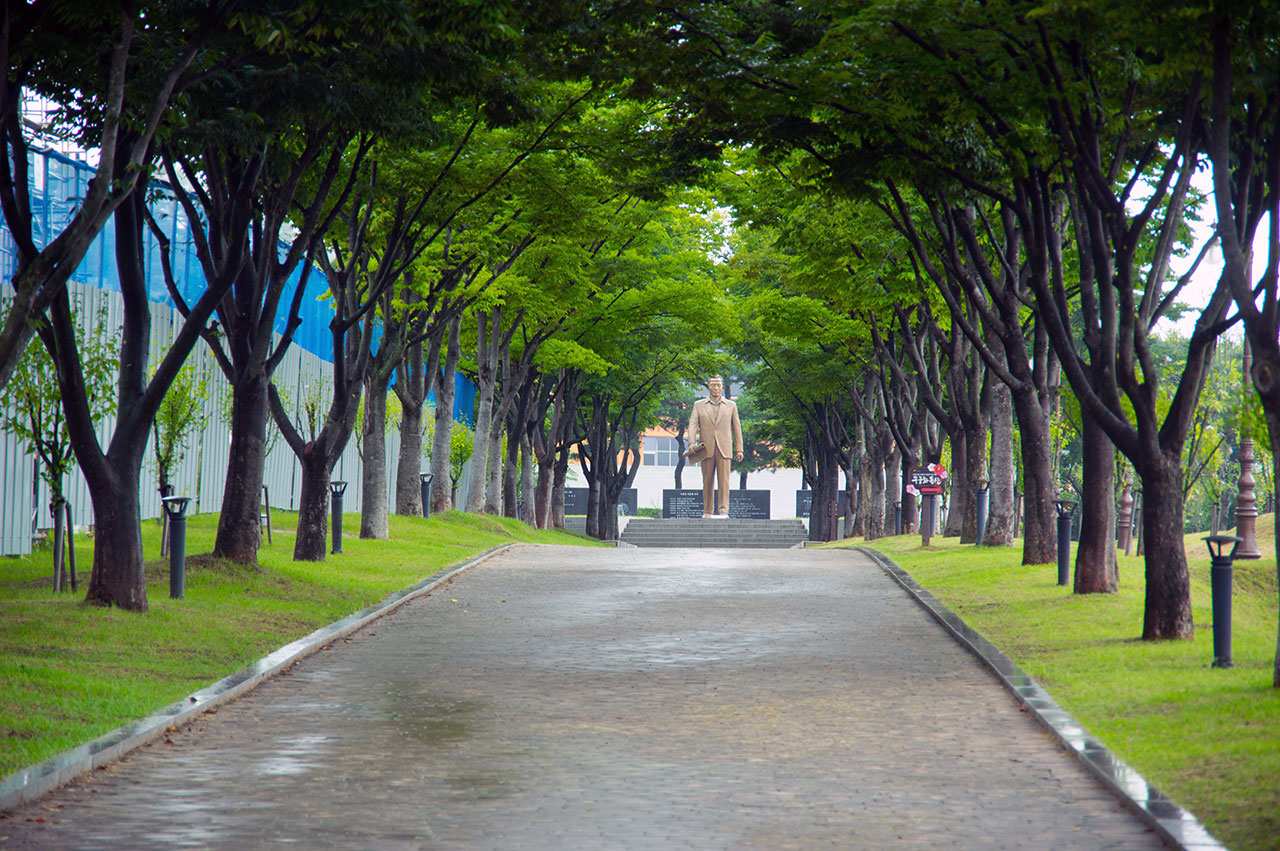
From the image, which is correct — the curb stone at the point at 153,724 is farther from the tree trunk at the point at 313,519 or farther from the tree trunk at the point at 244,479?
the tree trunk at the point at 313,519

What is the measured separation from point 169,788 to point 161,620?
566cm

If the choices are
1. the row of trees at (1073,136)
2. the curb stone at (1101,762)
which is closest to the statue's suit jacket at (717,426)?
the row of trees at (1073,136)

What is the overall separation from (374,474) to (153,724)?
1599 cm

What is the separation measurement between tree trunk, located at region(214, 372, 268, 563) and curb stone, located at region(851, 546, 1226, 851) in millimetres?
8049

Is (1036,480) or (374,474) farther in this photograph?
(374,474)

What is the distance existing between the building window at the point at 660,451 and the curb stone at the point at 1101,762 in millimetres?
85679

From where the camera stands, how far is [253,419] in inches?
627

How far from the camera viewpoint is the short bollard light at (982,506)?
24028 millimetres

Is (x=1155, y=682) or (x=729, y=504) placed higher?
(x=729, y=504)

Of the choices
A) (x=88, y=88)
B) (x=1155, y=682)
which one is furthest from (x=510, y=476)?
(x=1155, y=682)

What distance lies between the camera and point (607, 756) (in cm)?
761

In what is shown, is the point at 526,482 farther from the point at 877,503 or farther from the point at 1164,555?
the point at 1164,555

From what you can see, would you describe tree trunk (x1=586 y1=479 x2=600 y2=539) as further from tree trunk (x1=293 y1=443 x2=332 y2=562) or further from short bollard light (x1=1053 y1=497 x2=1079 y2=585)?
short bollard light (x1=1053 y1=497 x2=1079 y2=585)

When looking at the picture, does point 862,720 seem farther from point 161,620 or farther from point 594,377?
point 594,377
